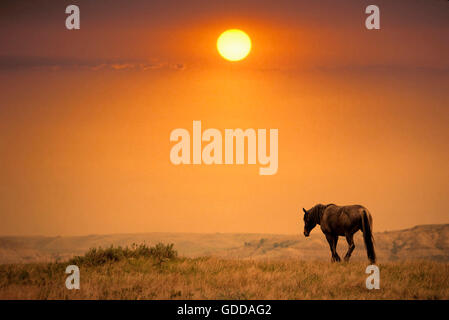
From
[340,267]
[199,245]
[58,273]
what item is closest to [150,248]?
[58,273]

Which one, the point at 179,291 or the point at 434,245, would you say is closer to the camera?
the point at 179,291

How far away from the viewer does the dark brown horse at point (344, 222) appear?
16.2m

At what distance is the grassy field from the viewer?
39.3ft

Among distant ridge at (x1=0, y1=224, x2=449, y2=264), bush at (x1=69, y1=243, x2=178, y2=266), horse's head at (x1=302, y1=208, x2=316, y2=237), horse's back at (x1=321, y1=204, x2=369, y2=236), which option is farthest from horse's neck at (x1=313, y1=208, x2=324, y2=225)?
distant ridge at (x1=0, y1=224, x2=449, y2=264)

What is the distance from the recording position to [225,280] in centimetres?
1332

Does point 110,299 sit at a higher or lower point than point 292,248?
higher

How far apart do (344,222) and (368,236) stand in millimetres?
1002

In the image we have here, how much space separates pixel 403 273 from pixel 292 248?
4180 centimetres

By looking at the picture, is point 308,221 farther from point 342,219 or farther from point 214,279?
point 214,279

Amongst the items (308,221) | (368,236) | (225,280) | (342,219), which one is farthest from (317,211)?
(225,280)

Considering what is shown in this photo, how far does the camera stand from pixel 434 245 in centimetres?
5481
